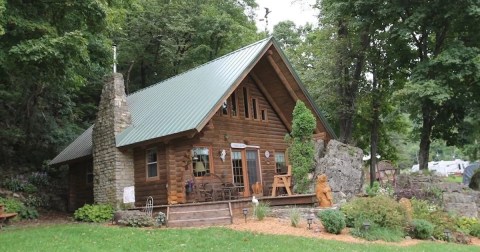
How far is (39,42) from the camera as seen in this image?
11.5 metres

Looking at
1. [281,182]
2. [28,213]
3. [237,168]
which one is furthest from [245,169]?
[28,213]

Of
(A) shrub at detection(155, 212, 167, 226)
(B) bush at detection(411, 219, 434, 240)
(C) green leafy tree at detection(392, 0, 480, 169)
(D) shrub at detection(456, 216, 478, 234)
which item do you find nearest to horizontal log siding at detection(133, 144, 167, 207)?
(A) shrub at detection(155, 212, 167, 226)

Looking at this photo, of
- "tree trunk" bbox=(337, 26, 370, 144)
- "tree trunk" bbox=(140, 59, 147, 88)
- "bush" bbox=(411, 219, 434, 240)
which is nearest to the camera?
"bush" bbox=(411, 219, 434, 240)

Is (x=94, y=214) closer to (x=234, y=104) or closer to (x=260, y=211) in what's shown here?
(x=260, y=211)

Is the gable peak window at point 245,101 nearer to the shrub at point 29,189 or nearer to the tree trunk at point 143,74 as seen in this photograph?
A: the shrub at point 29,189

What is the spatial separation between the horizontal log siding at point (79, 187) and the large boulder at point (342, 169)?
33.3 ft

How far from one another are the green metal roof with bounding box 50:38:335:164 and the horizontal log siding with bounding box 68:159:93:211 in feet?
2.63

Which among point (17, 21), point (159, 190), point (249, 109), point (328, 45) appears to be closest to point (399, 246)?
point (159, 190)

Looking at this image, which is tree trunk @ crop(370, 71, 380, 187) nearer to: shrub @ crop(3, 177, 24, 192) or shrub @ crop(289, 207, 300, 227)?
shrub @ crop(289, 207, 300, 227)

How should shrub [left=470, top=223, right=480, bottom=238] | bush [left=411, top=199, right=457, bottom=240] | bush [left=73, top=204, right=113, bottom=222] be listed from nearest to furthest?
bush [left=411, top=199, right=457, bottom=240] < shrub [left=470, top=223, right=480, bottom=238] < bush [left=73, top=204, right=113, bottom=222]

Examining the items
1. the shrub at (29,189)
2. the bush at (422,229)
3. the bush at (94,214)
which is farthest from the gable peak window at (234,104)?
Answer: the shrub at (29,189)

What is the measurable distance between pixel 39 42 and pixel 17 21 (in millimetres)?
1039

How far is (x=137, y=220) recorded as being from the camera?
462 inches

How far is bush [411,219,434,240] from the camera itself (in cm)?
1134
